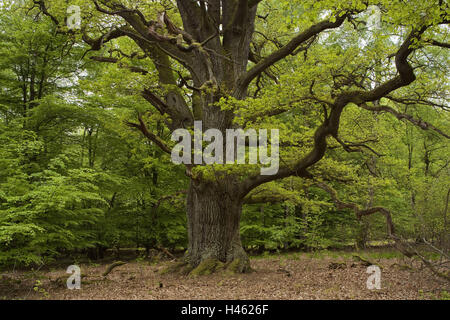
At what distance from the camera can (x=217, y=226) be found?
9523 mm

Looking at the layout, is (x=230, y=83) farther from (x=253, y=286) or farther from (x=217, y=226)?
(x=253, y=286)

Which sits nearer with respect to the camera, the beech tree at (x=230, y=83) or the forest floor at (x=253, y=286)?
the forest floor at (x=253, y=286)

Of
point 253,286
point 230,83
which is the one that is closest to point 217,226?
point 253,286

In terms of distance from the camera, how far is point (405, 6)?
5.14m

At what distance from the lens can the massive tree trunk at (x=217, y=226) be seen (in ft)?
31.0

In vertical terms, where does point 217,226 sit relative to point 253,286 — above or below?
above

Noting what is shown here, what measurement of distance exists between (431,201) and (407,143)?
11.4m

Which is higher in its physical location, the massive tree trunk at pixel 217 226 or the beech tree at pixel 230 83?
the beech tree at pixel 230 83

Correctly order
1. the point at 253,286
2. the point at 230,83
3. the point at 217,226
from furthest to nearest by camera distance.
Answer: the point at 230,83, the point at 217,226, the point at 253,286

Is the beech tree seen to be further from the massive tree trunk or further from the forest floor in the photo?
the forest floor

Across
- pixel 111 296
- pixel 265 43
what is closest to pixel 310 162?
pixel 111 296

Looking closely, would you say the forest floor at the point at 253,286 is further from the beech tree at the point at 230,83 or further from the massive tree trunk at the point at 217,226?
the beech tree at the point at 230,83

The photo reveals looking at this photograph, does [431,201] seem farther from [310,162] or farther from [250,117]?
[250,117]

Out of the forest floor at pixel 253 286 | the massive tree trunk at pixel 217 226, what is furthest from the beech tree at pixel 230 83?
the forest floor at pixel 253 286
